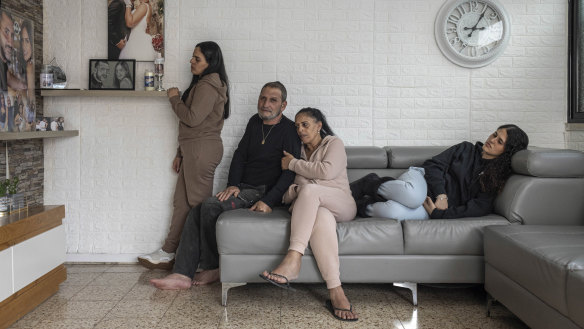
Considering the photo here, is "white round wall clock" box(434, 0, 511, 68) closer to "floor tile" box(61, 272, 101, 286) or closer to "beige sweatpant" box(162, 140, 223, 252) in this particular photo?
"beige sweatpant" box(162, 140, 223, 252)

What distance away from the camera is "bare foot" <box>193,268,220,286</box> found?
3.35 meters

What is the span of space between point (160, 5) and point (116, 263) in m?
2.00

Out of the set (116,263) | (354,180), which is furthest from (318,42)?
(116,263)

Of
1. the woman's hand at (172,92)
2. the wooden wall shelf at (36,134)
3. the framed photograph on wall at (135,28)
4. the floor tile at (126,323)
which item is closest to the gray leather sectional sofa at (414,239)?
the floor tile at (126,323)

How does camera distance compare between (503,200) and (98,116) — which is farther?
(98,116)

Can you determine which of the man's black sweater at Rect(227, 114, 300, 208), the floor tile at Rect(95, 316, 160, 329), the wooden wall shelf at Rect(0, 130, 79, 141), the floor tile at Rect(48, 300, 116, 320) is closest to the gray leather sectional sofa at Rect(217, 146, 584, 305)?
the floor tile at Rect(95, 316, 160, 329)

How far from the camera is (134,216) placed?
157 inches

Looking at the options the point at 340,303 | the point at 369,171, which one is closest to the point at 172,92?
the point at 369,171

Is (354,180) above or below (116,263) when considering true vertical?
above

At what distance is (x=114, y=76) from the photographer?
12.7 ft

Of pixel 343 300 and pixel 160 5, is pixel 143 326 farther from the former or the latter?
pixel 160 5

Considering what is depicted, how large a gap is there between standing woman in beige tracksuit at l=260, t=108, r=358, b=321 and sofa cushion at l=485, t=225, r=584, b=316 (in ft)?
2.69

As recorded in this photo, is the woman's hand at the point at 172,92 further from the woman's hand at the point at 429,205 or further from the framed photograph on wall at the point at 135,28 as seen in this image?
the woman's hand at the point at 429,205

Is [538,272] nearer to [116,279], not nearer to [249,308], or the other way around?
[249,308]
